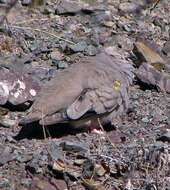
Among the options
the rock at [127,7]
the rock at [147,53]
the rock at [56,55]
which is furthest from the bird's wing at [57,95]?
the rock at [127,7]

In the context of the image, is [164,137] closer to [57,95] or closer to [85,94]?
[85,94]

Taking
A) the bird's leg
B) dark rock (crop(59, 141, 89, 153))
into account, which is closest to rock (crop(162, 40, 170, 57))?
the bird's leg

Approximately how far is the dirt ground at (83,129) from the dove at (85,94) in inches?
9.7

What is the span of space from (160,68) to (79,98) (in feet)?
6.98

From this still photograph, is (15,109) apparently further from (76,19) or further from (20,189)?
(76,19)

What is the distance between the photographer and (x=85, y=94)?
7414 millimetres

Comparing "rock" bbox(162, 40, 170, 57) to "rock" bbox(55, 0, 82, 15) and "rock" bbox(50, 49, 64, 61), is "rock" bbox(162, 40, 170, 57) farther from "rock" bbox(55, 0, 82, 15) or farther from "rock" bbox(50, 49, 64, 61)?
"rock" bbox(50, 49, 64, 61)

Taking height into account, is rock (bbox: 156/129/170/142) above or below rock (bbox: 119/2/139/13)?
below

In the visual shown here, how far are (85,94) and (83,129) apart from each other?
0.44 m

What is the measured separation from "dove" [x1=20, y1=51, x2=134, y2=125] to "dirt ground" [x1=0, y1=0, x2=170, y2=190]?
0.81 ft

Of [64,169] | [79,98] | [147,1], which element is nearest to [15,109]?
[79,98]

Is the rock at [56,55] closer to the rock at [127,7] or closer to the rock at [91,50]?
the rock at [91,50]

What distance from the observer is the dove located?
719cm

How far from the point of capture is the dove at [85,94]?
719 cm
